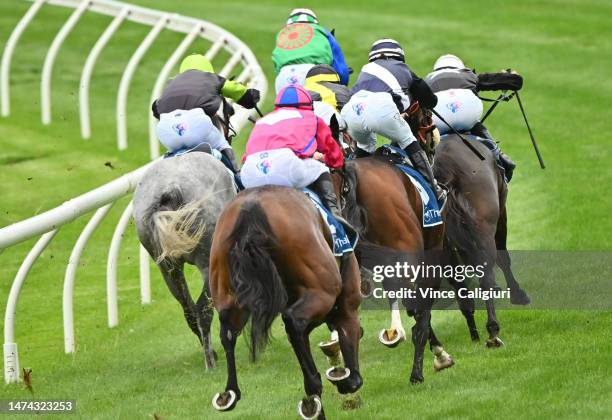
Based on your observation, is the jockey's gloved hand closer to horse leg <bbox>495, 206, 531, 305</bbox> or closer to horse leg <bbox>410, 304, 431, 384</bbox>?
horse leg <bbox>495, 206, 531, 305</bbox>

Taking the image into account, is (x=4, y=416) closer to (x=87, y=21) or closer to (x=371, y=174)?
(x=371, y=174)

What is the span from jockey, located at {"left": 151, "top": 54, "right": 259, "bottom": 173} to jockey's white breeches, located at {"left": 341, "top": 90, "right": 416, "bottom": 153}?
0.96 meters

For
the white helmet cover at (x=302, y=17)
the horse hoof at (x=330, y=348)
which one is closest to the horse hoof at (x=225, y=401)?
the horse hoof at (x=330, y=348)

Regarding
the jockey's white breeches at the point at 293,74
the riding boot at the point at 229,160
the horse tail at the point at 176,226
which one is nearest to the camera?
the horse tail at the point at 176,226

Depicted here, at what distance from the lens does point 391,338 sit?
906 centimetres

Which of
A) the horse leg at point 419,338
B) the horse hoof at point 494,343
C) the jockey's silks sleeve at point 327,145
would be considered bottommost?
the horse hoof at point 494,343

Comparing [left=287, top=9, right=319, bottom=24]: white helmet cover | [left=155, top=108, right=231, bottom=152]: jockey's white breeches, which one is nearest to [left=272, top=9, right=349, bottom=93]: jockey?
[left=287, top=9, right=319, bottom=24]: white helmet cover

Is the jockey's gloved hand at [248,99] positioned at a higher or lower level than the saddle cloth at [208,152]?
higher

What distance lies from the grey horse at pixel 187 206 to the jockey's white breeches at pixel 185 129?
0.21 metres

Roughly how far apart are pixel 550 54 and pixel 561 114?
9.48 feet

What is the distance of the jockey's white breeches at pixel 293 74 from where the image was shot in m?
10.9

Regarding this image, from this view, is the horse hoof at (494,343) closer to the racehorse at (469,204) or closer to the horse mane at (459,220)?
the racehorse at (469,204)

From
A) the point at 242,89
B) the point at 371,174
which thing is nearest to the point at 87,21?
the point at 242,89

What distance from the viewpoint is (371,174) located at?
852 cm
